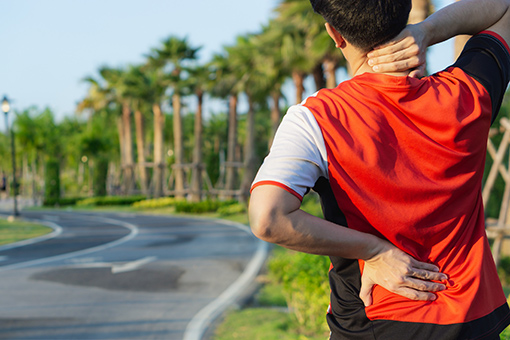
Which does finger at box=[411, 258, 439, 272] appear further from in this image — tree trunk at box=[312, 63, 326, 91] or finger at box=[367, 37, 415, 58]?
tree trunk at box=[312, 63, 326, 91]

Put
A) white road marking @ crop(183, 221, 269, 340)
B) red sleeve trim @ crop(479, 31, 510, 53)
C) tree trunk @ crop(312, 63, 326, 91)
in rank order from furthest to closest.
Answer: tree trunk @ crop(312, 63, 326, 91) → white road marking @ crop(183, 221, 269, 340) → red sleeve trim @ crop(479, 31, 510, 53)

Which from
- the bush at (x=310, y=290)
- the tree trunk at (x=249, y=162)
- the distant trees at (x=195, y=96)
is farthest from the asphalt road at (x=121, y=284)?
the tree trunk at (x=249, y=162)

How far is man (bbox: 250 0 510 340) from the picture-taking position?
142 cm

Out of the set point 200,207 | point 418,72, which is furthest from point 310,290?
point 200,207

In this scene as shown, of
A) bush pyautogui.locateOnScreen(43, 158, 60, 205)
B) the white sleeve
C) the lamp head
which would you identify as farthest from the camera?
bush pyautogui.locateOnScreen(43, 158, 60, 205)

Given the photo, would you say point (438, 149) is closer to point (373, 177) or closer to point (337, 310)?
point (373, 177)

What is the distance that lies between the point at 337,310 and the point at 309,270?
490 centimetres

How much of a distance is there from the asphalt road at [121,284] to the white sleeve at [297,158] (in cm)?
535

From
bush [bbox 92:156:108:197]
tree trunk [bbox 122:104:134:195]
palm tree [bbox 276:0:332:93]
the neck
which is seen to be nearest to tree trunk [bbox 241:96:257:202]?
palm tree [bbox 276:0:332:93]

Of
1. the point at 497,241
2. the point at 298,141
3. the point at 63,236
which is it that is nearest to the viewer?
the point at 298,141

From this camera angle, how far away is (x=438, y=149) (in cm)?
148

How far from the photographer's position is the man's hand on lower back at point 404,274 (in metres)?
1.49

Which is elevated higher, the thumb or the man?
the man

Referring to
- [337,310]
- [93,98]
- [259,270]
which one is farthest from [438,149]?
[93,98]
